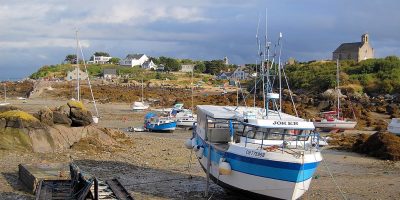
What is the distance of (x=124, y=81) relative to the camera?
405 feet

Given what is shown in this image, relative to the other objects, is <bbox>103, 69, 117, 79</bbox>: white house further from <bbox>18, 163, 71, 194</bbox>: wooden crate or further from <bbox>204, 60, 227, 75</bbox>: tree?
<bbox>18, 163, 71, 194</bbox>: wooden crate

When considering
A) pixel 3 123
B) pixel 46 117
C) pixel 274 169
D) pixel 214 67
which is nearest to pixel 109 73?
pixel 214 67

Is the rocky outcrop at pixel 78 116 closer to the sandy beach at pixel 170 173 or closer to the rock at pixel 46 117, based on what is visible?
the rock at pixel 46 117

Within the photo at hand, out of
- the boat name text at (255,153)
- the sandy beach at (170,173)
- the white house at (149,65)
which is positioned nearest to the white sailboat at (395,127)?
the sandy beach at (170,173)

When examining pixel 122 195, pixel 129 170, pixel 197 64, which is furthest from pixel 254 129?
pixel 197 64

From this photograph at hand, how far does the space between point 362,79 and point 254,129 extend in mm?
73644

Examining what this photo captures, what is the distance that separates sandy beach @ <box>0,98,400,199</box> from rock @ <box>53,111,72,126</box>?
2.63m

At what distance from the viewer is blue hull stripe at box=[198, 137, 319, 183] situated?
14867 mm

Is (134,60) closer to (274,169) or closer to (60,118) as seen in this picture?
(60,118)

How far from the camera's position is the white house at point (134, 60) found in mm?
183375

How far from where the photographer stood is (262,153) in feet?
49.5

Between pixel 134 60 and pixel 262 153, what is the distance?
564 ft

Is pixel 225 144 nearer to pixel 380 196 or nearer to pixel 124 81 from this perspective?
pixel 380 196

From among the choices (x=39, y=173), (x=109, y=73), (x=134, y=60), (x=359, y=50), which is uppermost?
(x=359, y=50)
